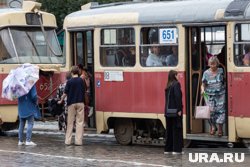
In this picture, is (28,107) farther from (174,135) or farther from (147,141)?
(174,135)

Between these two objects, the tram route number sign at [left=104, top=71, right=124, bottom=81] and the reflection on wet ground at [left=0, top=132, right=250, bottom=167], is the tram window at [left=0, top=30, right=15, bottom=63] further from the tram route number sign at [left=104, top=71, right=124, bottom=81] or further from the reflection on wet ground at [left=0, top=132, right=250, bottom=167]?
the tram route number sign at [left=104, top=71, right=124, bottom=81]

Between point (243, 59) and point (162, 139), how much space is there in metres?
2.89

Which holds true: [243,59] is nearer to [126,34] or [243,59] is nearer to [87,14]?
[126,34]

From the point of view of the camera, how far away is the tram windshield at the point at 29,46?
66.1ft

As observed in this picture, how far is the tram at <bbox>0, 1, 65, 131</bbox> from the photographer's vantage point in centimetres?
1984

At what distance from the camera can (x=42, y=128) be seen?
77.9 feet

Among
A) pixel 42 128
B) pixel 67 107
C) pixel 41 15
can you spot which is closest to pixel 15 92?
pixel 67 107

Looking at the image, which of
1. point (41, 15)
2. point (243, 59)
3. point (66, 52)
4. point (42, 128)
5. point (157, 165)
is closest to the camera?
point (157, 165)

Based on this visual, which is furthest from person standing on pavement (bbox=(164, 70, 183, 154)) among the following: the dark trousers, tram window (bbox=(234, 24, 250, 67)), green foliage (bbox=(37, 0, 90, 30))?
green foliage (bbox=(37, 0, 90, 30))

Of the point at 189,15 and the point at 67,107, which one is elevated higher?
the point at 189,15

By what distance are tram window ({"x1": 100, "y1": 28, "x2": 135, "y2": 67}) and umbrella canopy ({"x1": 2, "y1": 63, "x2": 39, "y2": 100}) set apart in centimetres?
157

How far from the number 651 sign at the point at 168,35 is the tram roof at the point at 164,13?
0.18 metres

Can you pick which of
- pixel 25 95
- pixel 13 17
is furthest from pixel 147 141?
pixel 13 17

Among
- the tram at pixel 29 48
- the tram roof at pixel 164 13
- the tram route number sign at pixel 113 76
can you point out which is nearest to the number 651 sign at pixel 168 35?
the tram roof at pixel 164 13
